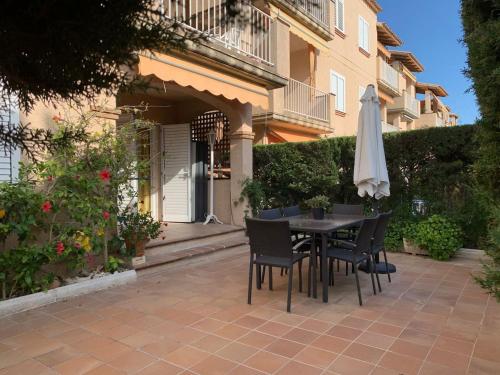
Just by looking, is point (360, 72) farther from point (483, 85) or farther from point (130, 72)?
point (130, 72)

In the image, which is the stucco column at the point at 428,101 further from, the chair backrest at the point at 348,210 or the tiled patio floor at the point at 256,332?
the tiled patio floor at the point at 256,332

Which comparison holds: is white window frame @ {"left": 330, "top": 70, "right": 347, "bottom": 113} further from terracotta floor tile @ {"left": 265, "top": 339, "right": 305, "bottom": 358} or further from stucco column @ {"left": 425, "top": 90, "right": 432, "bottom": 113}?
stucco column @ {"left": 425, "top": 90, "right": 432, "bottom": 113}

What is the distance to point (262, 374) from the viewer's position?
3.00 metres

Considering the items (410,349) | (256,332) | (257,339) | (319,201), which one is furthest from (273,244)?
(319,201)

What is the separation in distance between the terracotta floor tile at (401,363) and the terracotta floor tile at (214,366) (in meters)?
1.33

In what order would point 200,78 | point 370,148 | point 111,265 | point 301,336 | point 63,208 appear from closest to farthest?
point 301,336 < point 63,208 < point 111,265 < point 370,148 < point 200,78

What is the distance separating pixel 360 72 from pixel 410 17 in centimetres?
771

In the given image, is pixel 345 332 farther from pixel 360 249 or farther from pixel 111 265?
pixel 111 265

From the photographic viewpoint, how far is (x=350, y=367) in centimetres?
311

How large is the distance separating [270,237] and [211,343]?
4.99ft

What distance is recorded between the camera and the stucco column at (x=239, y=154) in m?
9.53

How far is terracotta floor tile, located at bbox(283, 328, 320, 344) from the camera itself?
364 cm

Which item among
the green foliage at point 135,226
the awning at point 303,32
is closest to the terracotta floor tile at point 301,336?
the green foliage at point 135,226

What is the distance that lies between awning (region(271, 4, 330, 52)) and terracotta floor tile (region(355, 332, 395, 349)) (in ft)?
33.0
